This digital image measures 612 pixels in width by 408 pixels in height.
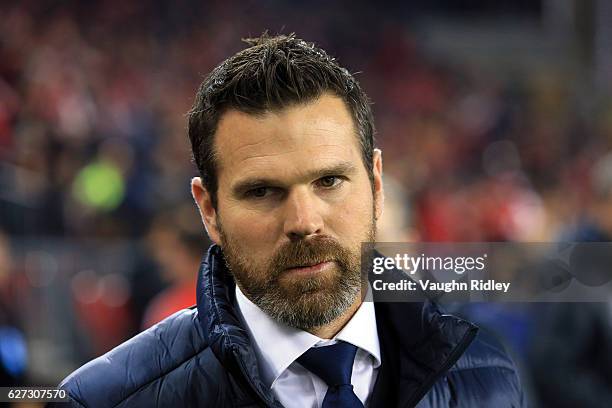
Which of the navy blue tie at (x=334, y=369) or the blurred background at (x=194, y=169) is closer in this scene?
the navy blue tie at (x=334, y=369)

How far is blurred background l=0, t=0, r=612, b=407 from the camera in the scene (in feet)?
11.5

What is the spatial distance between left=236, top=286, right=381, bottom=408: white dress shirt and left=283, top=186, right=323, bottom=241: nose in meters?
0.16

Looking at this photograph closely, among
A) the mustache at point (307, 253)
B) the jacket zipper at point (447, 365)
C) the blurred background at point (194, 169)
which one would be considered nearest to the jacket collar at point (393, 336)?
the jacket zipper at point (447, 365)

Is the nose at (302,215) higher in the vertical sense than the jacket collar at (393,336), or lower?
higher

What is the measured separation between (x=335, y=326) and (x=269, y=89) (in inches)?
14.1

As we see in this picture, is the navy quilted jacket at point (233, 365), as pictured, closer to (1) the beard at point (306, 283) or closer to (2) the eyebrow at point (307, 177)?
(1) the beard at point (306, 283)

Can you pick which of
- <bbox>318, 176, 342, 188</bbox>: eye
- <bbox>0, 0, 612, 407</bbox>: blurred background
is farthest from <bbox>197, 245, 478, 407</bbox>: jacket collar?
<bbox>0, 0, 612, 407</bbox>: blurred background

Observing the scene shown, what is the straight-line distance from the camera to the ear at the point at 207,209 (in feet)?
4.58

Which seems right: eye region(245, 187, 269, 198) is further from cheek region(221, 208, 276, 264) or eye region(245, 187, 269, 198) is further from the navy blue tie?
the navy blue tie

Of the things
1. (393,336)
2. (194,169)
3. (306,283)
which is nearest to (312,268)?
(306,283)

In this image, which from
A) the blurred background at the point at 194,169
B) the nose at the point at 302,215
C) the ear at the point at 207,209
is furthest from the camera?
the blurred background at the point at 194,169

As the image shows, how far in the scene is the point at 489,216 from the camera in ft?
20.2

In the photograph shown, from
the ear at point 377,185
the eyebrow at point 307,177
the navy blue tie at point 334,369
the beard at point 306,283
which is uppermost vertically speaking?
the ear at point 377,185

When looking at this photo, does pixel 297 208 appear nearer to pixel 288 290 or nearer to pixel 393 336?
pixel 288 290
